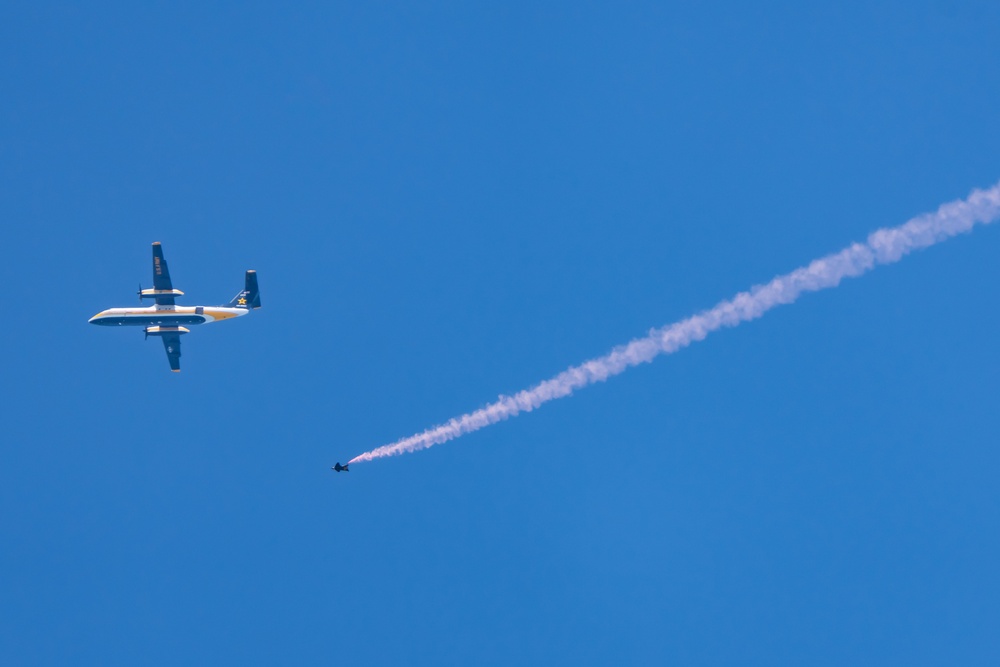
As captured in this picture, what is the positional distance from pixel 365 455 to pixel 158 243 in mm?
27770

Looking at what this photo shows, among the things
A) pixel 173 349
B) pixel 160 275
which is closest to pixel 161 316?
pixel 160 275

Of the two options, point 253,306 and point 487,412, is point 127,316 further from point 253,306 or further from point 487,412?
point 487,412

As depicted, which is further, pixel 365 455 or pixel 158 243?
pixel 158 243

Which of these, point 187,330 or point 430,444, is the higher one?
point 187,330

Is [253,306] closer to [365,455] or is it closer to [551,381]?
[365,455]

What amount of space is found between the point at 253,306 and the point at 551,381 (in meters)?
27.6

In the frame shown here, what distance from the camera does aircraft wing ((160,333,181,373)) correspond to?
8044 cm

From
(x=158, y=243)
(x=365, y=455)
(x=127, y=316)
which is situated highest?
(x=158, y=243)

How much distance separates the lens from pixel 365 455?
202 feet

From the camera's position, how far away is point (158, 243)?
251 feet

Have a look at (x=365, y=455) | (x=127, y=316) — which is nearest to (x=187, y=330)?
(x=127, y=316)

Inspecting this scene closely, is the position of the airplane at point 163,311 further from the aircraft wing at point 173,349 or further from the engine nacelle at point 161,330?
the aircraft wing at point 173,349

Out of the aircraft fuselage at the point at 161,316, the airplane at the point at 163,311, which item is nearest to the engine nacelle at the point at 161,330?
the airplane at the point at 163,311

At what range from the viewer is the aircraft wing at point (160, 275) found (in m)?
76.0
